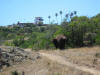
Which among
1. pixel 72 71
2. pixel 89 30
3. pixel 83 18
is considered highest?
pixel 83 18

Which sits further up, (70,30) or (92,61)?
(70,30)

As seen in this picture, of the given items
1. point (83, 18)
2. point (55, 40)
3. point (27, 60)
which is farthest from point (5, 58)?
point (83, 18)

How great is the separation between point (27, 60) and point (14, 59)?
2.44ft

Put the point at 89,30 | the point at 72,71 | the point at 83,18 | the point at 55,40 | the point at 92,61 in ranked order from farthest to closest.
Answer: the point at 83,18 → the point at 89,30 → the point at 55,40 → the point at 92,61 → the point at 72,71

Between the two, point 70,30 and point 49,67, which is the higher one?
point 70,30

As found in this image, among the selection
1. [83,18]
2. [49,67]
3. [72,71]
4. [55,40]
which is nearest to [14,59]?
[49,67]

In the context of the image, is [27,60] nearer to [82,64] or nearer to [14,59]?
[14,59]

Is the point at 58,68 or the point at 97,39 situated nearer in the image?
the point at 58,68

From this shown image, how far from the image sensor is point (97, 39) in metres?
20.4

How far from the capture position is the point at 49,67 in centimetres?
913

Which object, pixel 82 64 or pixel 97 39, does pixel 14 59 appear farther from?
pixel 97 39

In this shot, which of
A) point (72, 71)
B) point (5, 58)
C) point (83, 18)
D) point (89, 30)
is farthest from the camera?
point (83, 18)

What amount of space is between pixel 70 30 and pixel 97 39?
12.0 feet

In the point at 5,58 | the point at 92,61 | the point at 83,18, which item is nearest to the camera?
the point at 5,58
